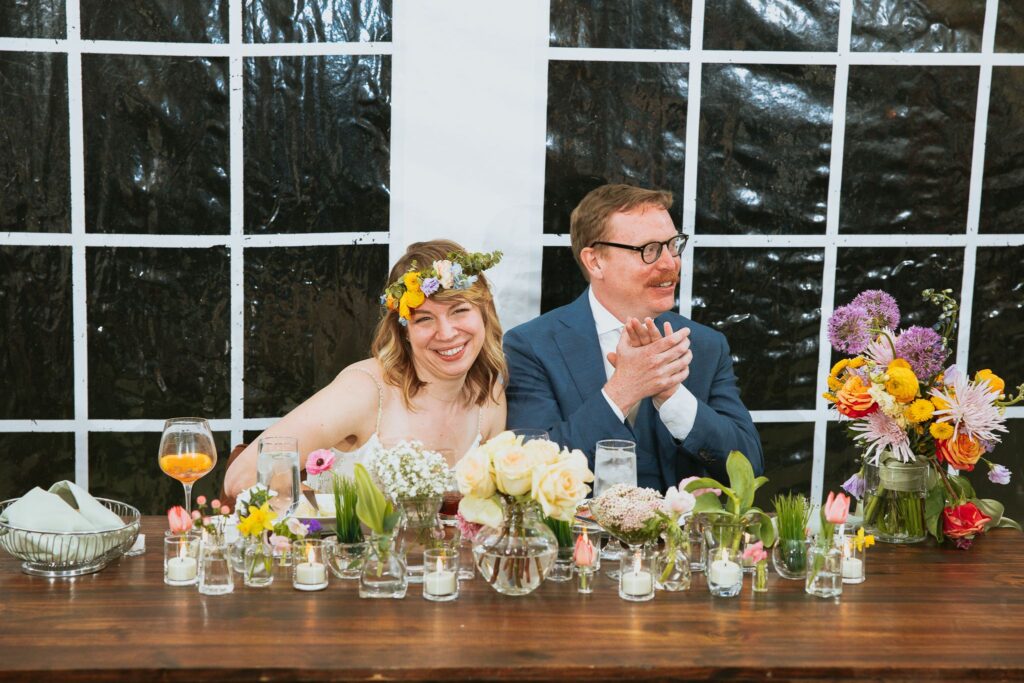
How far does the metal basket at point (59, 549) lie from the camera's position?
1980 mm

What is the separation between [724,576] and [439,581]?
491 mm

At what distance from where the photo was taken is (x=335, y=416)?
285cm

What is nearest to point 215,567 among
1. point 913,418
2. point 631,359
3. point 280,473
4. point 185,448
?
point 280,473

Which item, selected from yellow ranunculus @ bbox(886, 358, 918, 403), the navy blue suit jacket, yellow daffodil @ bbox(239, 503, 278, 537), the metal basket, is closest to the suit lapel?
the navy blue suit jacket

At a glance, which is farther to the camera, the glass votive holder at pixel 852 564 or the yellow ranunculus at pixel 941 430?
the yellow ranunculus at pixel 941 430

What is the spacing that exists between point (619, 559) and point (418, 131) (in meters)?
1.62

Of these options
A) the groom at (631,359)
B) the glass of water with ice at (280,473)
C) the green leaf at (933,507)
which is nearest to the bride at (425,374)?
the groom at (631,359)

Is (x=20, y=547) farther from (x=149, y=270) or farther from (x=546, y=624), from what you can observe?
(x=149, y=270)

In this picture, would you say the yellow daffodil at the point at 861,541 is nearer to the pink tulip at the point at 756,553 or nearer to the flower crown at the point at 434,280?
the pink tulip at the point at 756,553

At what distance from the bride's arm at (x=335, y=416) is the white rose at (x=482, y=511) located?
91 centimetres

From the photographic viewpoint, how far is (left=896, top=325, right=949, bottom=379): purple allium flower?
2.26 meters

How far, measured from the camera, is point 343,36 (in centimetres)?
323

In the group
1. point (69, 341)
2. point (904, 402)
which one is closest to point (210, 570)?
point (904, 402)

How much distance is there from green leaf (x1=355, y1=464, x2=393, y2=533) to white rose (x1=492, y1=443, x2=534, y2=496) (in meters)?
0.21
